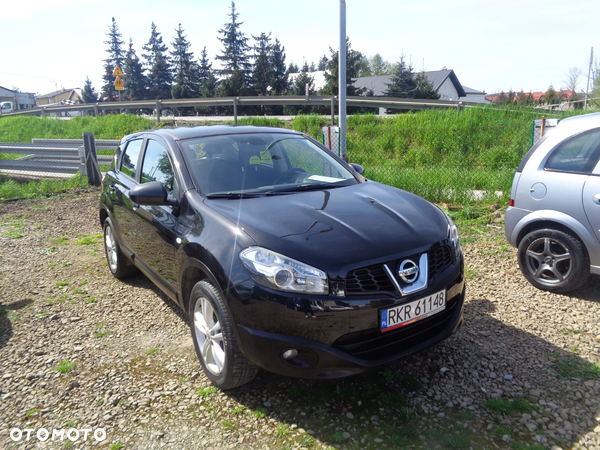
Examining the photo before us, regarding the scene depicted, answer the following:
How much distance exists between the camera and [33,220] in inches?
324

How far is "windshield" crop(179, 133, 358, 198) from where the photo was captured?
350 cm

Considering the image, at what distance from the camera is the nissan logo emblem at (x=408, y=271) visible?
2658 millimetres

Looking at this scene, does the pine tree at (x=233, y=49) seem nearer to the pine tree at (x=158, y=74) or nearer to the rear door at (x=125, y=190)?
the pine tree at (x=158, y=74)

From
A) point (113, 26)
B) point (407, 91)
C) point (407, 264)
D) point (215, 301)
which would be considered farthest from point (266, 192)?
point (113, 26)

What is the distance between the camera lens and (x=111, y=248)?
17.3ft

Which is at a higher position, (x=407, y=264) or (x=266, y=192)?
(x=266, y=192)

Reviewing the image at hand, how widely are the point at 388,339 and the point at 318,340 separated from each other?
1.47 feet

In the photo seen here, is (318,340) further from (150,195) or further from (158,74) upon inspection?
(158,74)

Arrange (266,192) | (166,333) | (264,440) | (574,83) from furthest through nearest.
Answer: (574,83), (166,333), (266,192), (264,440)

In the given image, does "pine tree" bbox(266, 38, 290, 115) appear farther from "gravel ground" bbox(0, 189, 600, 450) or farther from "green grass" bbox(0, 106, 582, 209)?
"gravel ground" bbox(0, 189, 600, 450)

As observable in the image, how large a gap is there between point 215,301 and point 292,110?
24.5 meters

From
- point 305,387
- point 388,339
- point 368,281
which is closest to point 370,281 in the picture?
point 368,281

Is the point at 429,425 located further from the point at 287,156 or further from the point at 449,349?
the point at 287,156

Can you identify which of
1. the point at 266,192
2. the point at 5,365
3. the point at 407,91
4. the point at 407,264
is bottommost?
the point at 5,365
